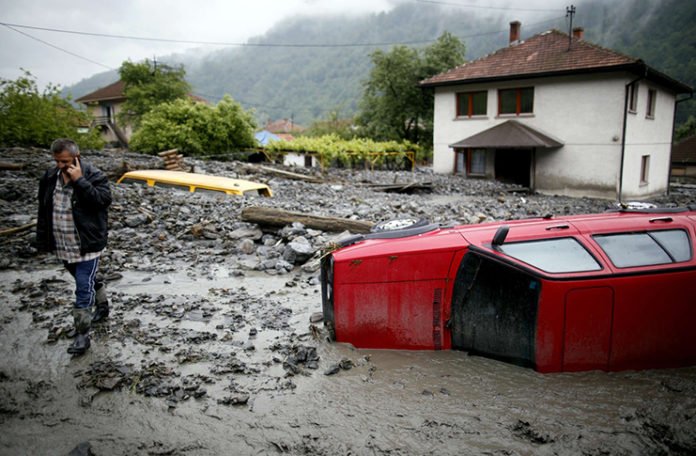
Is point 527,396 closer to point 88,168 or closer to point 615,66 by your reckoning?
point 88,168

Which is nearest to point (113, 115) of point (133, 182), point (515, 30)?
point (515, 30)

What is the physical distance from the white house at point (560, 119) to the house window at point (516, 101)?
50mm

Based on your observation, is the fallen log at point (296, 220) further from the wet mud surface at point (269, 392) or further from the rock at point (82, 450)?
the rock at point (82, 450)

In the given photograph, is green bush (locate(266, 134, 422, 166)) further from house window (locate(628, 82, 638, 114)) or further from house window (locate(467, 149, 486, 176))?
house window (locate(628, 82, 638, 114))

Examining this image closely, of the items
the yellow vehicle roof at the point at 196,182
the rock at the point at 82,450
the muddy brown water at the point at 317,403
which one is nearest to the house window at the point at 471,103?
the yellow vehicle roof at the point at 196,182

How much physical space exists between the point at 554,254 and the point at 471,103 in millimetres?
22666

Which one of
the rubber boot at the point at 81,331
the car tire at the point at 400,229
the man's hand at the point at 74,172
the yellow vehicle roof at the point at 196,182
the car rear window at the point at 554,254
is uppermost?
the man's hand at the point at 74,172

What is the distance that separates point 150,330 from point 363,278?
8.55 feet

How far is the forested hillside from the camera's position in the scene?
5353 cm

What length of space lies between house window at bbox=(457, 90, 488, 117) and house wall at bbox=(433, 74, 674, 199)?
0.38 m

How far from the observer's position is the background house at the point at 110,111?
5072 centimetres

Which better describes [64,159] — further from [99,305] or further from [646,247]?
[646,247]

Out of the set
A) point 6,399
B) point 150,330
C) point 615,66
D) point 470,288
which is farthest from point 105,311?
point 615,66

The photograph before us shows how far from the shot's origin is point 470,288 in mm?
3955
